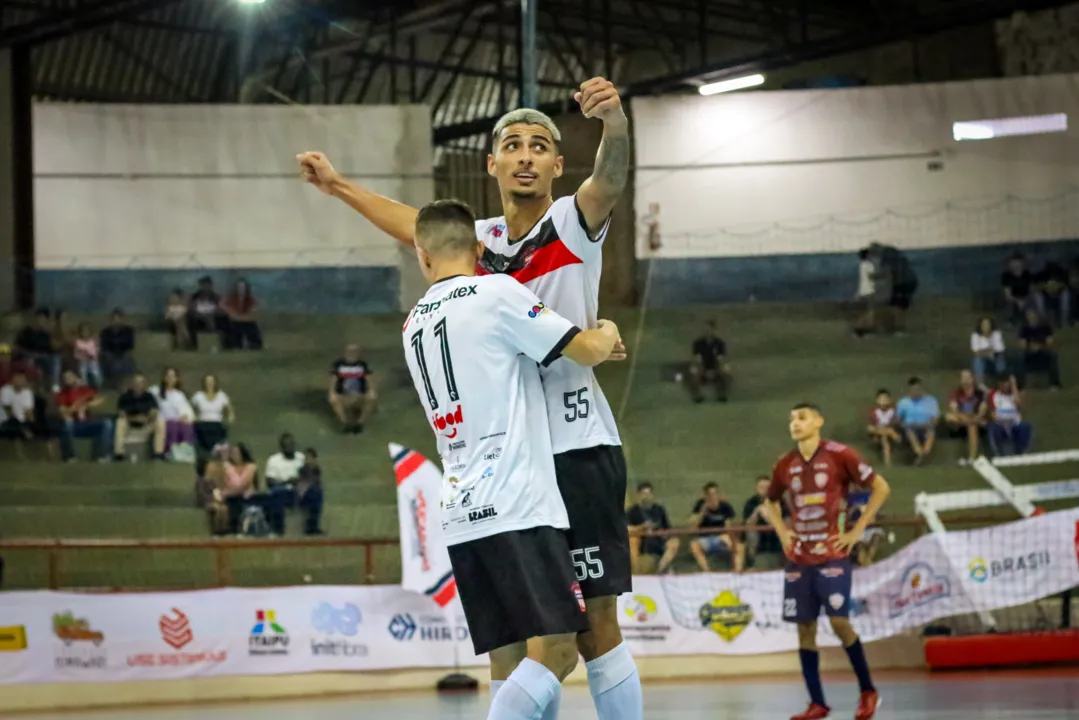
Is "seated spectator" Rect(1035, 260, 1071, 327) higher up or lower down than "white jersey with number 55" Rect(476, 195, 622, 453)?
higher up

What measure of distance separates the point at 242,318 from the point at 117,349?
5.59 ft

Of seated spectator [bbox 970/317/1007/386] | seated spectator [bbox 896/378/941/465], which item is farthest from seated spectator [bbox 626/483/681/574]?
seated spectator [bbox 970/317/1007/386]

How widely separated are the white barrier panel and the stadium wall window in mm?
8745

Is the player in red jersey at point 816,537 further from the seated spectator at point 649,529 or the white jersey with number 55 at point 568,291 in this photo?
the white jersey with number 55 at point 568,291

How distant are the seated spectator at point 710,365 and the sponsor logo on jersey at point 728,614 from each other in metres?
5.82

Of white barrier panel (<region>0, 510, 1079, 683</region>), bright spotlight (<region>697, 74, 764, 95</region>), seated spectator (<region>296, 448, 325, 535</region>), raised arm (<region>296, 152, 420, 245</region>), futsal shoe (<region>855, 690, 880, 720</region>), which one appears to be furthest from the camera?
bright spotlight (<region>697, 74, 764, 95</region>)

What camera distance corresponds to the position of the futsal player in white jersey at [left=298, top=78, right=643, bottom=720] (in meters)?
4.07

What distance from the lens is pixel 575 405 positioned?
4.13m

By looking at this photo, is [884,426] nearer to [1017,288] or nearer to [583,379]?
[1017,288]

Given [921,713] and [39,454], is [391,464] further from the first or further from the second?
[921,713]

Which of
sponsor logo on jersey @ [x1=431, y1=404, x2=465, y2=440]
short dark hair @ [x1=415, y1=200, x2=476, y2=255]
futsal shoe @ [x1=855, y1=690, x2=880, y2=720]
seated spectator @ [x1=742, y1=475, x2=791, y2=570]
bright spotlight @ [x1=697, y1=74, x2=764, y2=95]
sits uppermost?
bright spotlight @ [x1=697, y1=74, x2=764, y2=95]

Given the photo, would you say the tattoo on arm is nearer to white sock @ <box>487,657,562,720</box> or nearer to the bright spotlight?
white sock @ <box>487,657,562,720</box>

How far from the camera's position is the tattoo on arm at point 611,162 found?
3.97 m

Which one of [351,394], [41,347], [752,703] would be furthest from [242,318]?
[752,703]
